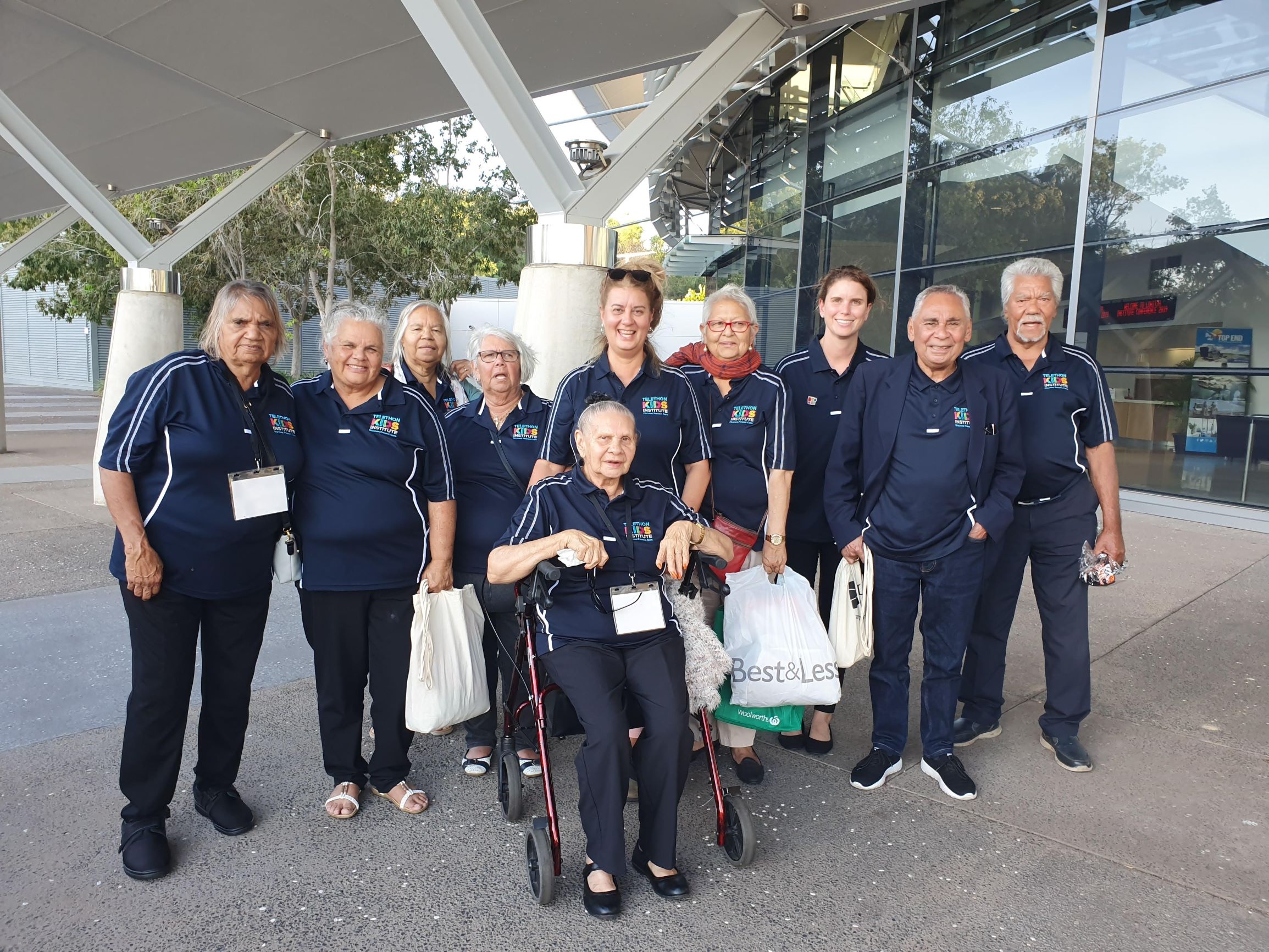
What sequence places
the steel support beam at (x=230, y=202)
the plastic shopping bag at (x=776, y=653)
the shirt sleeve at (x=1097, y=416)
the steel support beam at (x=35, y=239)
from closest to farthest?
the plastic shopping bag at (x=776, y=653)
the shirt sleeve at (x=1097, y=416)
the steel support beam at (x=230, y=202)
the steel support beam at (x=35, y=239)

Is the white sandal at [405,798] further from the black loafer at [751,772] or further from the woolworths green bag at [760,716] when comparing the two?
the black loafer at [751,772]

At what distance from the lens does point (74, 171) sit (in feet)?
26.8

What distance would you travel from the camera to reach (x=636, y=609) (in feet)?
9.21

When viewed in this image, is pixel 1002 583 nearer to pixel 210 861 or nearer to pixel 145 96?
pixel 210 861

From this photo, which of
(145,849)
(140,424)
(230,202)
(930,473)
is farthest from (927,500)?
(230,202)

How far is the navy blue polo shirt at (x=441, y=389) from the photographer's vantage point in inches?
151

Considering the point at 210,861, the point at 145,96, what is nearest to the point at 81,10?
the point at 145,96

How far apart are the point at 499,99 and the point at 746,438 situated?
240 centimetres

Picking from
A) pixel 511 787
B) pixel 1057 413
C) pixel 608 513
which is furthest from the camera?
pixel 1057 413

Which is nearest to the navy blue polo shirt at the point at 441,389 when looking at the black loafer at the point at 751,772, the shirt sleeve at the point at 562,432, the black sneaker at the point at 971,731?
the shirt sleeve at the point at 562,432

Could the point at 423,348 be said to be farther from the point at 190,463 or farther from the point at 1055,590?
the point at 1055,590

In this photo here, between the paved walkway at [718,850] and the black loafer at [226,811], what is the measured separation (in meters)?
0.04

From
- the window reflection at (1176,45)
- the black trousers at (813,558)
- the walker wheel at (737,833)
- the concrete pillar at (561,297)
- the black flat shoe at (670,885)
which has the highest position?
the window reflection at (1176,45)

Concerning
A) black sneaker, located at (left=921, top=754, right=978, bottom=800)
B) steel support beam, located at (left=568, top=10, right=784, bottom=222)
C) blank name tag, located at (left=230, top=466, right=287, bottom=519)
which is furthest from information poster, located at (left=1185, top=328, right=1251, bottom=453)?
blank name tag, located at (left=230, top=466, right=287, bottom=519)
